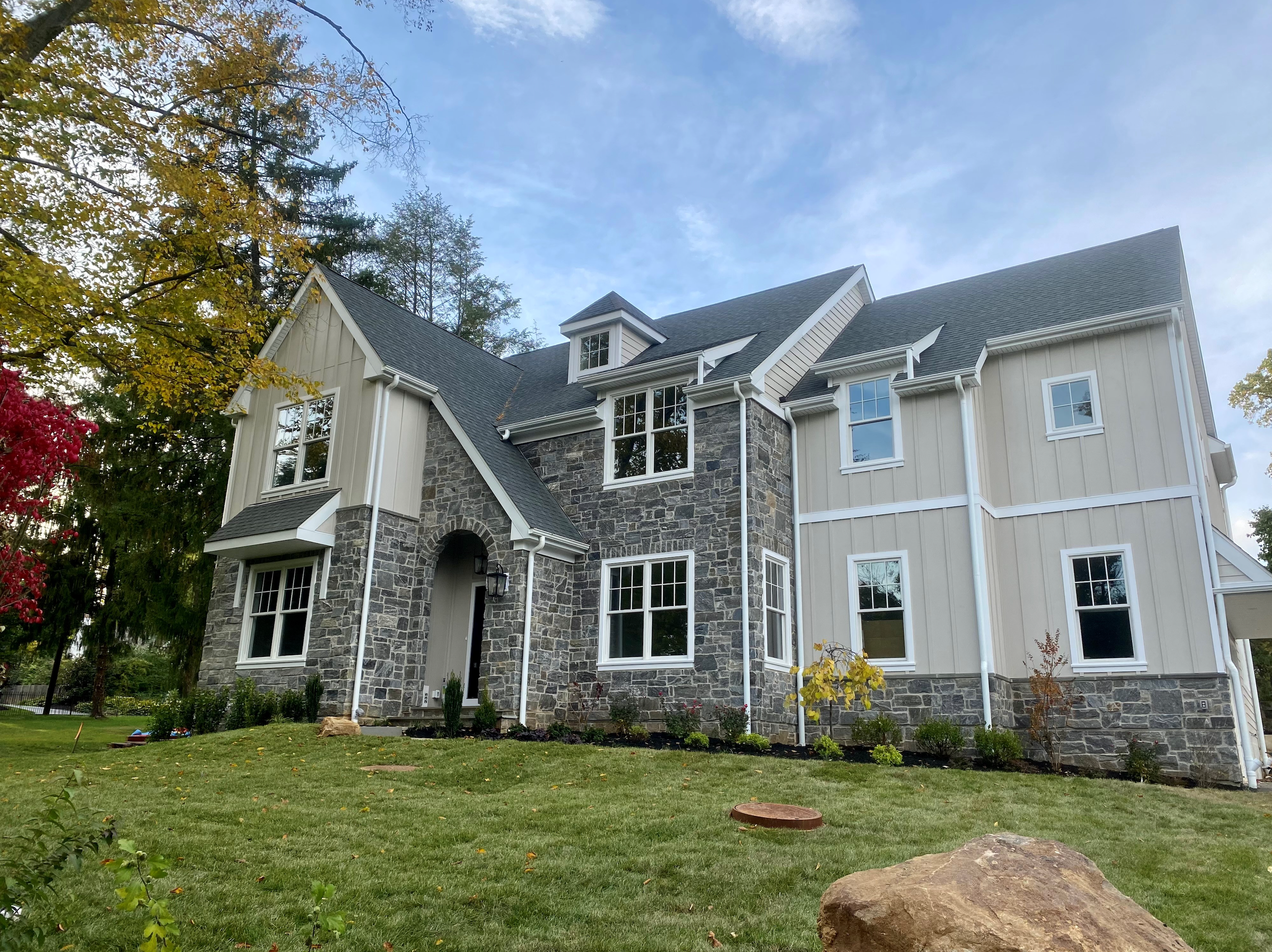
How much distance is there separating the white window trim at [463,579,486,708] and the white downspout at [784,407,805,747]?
18.0 ft

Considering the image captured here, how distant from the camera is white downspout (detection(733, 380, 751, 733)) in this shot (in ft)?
42.7

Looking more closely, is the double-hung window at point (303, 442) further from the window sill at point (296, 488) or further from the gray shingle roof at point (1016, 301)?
the gray shingle roof at point (1016, 301)

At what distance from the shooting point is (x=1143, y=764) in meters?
11.0

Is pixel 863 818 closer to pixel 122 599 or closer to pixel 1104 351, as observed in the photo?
pixel 1104 351

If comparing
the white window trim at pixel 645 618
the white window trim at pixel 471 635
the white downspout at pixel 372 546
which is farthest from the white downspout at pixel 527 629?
the white downspout at pixel 372 546

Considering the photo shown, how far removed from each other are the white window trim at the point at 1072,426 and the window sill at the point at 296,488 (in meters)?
12.1

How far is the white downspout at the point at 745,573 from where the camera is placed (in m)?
13.0

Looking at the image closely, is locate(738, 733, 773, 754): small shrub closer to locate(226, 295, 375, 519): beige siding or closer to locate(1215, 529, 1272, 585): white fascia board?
locate(1215, 529, 1272, 585): white fascia board

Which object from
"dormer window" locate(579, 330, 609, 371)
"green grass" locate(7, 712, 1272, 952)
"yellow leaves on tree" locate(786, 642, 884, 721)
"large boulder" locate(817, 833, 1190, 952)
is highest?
"dormer window" locate(579, 330, 609, 371)

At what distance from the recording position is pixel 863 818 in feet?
25.5

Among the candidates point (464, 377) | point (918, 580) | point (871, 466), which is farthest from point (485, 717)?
point (464, 377)

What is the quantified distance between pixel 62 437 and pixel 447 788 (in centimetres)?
613

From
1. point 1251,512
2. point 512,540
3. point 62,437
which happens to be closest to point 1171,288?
point 512,540

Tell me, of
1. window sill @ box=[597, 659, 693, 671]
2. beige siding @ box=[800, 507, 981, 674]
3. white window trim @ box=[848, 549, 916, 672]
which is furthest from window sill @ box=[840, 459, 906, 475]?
window sill @ box=[597, 659, 693, 671]
